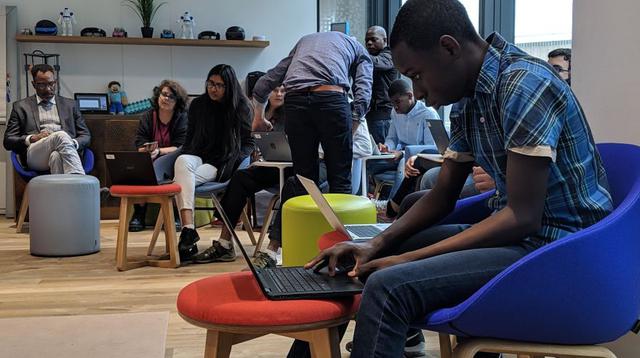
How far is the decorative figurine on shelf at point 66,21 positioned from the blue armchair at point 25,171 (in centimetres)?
154

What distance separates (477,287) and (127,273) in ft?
9.44

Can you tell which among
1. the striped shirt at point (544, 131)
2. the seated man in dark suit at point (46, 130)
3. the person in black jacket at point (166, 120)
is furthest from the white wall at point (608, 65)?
the seated man in dark suit at point (46, 130)

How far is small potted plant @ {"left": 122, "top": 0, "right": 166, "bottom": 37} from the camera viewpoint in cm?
650

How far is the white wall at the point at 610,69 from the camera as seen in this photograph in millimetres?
1641

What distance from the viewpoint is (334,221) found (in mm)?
1512

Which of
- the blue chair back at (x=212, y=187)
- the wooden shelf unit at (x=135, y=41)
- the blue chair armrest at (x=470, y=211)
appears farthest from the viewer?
the wooden shelf unit at (x=135, y=41)

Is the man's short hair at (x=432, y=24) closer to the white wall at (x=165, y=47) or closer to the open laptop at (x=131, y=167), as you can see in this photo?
the open laptop at (x=131, y=167)

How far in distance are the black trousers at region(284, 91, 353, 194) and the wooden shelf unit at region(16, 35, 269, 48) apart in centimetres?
338

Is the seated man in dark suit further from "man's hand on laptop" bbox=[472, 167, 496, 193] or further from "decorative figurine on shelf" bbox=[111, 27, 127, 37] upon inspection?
"man's hand on laptop" bbox=[472, 167, 496, 193]

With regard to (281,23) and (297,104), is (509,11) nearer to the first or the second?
(297,104)

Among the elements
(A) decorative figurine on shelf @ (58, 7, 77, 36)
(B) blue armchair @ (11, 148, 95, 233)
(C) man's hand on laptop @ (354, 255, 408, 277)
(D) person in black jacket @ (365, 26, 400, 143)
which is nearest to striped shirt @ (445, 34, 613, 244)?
(C) man's hand on laptop @ (354, 255, 408, 277)

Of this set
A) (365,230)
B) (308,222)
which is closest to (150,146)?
(308,222)

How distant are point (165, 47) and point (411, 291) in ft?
19.9

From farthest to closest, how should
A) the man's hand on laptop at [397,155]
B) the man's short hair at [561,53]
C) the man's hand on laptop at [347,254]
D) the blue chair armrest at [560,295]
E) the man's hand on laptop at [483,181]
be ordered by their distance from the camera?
the man's hand on laptop at [397,155] → the man's short hair at [561,53] → the man's hand on laptop at [483,181] → the man's hand on laptop at [347,254] → the blue chair armrest at [560,295]
